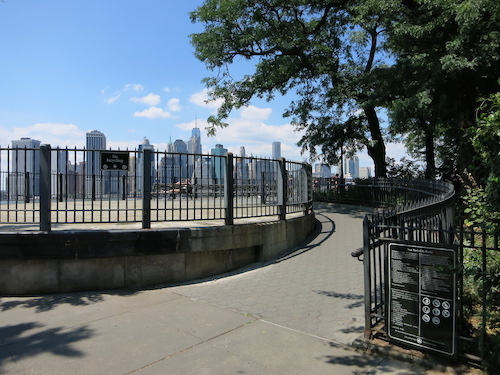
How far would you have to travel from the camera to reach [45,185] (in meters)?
5.95

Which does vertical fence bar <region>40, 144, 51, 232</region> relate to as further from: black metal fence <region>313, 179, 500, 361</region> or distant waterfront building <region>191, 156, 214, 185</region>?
black metal fence <region>313, 179, 500, 361</region>

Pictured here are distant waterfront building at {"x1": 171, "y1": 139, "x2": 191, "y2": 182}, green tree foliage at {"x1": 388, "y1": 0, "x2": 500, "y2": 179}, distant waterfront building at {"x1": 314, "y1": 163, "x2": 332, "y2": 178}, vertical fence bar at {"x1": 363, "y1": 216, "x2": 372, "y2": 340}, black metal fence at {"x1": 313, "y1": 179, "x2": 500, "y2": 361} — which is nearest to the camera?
black metal fence at {"x1": 313, "y1": 179, "x2": 500, "y2": 361}

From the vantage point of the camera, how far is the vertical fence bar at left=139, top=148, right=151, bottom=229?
6.32 m

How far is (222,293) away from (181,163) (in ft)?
8.80

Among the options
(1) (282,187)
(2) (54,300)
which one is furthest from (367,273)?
(2) (54,300)

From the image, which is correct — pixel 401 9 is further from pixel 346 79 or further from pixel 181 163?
pixel 181 163

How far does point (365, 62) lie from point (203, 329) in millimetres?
19588

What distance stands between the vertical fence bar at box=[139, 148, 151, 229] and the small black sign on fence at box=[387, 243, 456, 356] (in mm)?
4301

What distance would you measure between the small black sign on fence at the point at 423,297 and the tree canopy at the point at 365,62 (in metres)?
8.90

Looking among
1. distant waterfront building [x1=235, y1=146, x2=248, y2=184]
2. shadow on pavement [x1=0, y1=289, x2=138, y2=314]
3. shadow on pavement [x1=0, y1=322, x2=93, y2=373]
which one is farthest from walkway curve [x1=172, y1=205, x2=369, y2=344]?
distant waterfront building [x1=235, y1=146, x2=248, y2=184]

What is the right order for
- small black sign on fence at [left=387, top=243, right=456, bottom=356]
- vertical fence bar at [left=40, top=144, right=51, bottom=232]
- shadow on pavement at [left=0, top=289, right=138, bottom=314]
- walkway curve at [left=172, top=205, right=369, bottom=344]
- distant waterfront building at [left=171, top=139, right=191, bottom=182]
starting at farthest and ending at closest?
distant waterfront building at [left=171, top=139, right=191, bottom=182]
vertical fence bar at [left=40, top=144, right=51, bottom=232]
shadow on pavement at [left=0, top=289, right=138, bottom=314]
walkway curve at [left=172, top=205, right=369, bottom=344]
small black sign on fence at [left=387, top=243, right=456, bottom=356]

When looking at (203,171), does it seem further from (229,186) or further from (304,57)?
(304,57)

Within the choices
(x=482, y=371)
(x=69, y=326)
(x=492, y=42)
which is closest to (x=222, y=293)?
(x=69, y=326)

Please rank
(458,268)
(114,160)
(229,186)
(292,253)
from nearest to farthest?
(458,268)
(114,160)
(229,186)
(292,253)
